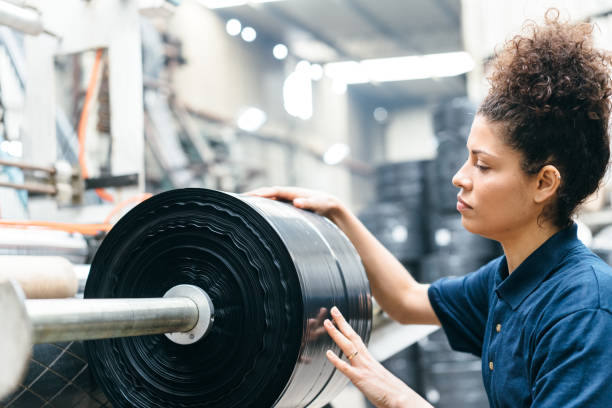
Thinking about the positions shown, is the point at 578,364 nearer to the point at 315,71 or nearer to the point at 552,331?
the point at 552,331

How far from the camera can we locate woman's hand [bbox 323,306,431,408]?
1.03 metres

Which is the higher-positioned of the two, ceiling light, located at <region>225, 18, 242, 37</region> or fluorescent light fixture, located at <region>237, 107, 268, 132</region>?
ceiling light, located at <region>225, 18, 242, 37</region>

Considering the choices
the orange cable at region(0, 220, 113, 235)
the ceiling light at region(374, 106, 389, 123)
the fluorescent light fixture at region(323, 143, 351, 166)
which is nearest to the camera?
the orange cable at region(0, 220, 113, 235)

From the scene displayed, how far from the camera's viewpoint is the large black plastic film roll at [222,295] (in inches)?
38.8

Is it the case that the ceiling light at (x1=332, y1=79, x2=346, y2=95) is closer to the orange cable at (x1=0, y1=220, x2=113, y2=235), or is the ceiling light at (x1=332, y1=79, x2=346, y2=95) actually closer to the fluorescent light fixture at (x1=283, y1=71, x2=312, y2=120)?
the fluorescent light fixture at (x1=283, y1=71, x2=312, y2=120)

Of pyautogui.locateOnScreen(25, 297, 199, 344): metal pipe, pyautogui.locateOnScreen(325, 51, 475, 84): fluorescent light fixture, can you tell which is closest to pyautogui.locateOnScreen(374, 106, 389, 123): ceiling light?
pyautogui.locateOnScreen(325, 51, 475, 84): fluorescent light fixture

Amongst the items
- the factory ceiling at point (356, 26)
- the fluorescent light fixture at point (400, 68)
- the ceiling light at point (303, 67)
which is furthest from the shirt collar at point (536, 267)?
the fluorescent light fixture at point (400, 68)

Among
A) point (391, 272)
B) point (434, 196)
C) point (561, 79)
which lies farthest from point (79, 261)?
point (434, 196)

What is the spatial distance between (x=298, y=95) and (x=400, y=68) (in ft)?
6.22

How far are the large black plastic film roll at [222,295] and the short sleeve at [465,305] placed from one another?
0.45 metres

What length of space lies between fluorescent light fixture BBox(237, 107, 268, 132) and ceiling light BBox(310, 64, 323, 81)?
184cm

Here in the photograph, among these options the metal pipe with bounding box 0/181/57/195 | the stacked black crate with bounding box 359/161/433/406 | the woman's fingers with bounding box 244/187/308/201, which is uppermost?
the metal pipe with bounding box 0/181/57/195

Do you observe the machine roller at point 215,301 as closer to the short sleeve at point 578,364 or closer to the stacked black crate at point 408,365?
the short sleeve at point 578,364

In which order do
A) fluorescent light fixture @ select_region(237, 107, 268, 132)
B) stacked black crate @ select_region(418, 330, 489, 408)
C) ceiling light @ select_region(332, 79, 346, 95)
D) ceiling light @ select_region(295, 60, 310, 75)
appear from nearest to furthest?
1. stacked black crate @ select_region(418, 330, 489, 408)
2. fluorescent light fixture @ select_region(237, 107, 268, 132)
3. ceiling light @ select_region(295, 60, 310, 75)
4. ceiling light @ select_region(332, 79, 346, 95)
